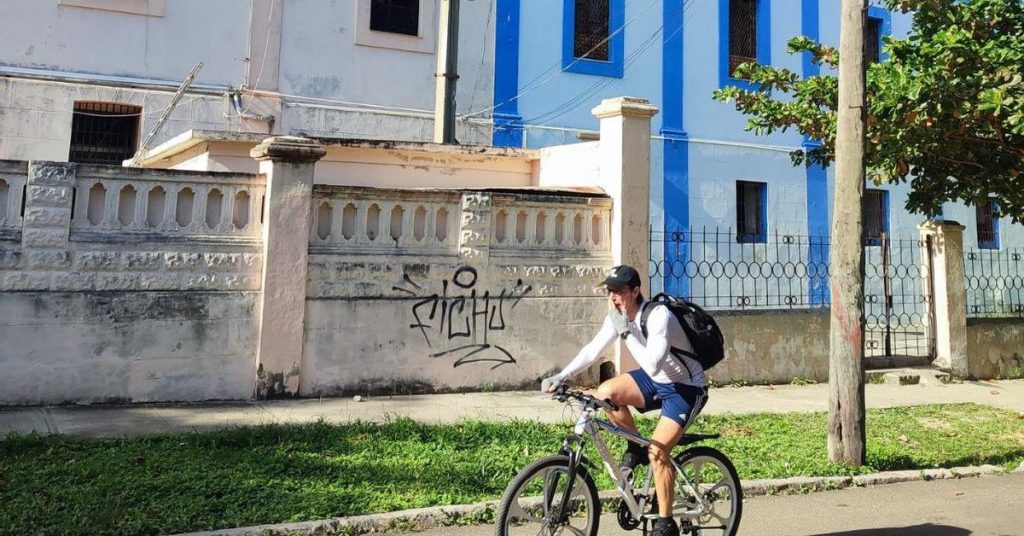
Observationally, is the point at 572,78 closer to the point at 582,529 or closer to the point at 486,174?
the point at 486,174

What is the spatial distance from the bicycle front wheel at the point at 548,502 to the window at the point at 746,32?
15.9 meters

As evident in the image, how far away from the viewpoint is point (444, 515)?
5.11 metres

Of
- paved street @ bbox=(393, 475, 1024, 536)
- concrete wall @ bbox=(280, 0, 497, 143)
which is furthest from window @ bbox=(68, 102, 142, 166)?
paved street @ bbox=(393, 475, 1024, 536)

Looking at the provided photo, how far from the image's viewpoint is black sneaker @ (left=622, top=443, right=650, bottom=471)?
449 cm

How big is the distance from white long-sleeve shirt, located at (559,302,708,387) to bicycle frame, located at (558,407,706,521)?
0.91 feet

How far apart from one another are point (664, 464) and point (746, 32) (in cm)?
1654

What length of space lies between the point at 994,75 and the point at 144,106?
1227 cm

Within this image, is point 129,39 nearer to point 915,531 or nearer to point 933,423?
point 933,423

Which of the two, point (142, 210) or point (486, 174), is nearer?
point (142, 210)

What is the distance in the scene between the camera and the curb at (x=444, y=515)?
470 centimetres

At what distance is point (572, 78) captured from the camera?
1698cm

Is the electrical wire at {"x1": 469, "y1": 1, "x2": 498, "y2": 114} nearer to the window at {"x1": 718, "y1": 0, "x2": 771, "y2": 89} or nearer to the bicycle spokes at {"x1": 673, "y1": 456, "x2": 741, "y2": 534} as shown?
the window at {"x1": 718, "y1": 0, "x2": 771, "y2": 89}

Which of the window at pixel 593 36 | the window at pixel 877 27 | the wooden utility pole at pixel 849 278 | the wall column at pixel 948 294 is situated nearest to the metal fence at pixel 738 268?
the wall column at pixel 948 294

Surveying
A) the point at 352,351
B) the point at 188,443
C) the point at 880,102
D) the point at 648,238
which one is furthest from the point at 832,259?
the point at 188,443
